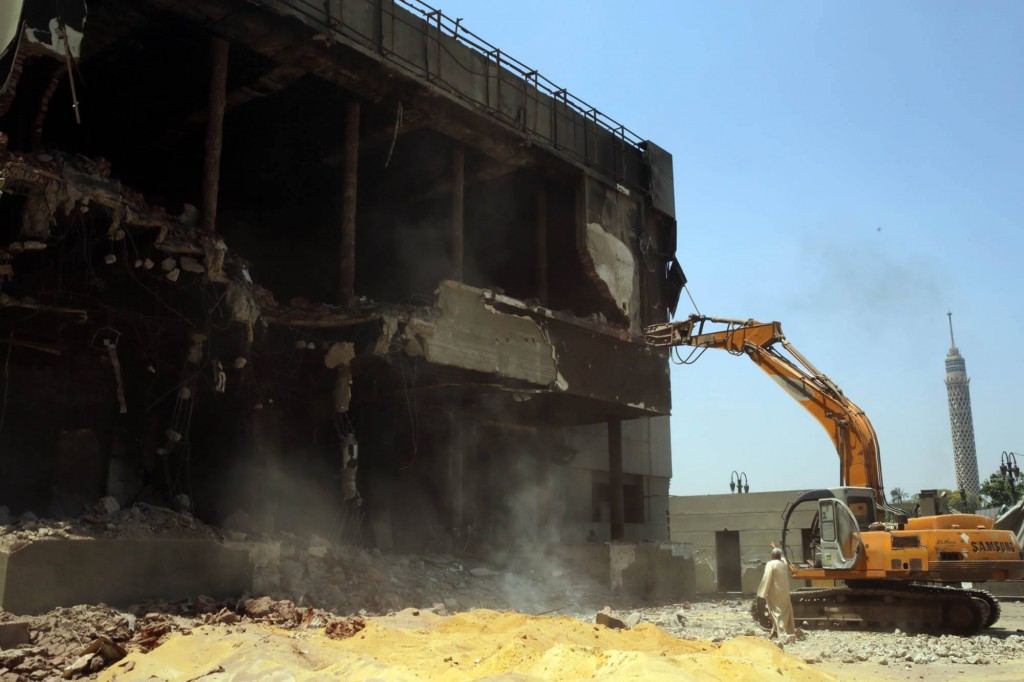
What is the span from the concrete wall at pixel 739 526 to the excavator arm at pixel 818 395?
27.1 ft

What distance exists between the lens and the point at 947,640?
1311 centimetres

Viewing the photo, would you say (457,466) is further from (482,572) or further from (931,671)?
(931,671)

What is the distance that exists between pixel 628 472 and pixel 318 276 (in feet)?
33.6

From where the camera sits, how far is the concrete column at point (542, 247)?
20.0m

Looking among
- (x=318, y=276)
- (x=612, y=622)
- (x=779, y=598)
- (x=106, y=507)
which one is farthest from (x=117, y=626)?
(x=318, y=276)

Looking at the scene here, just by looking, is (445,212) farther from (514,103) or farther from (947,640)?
(947,640)

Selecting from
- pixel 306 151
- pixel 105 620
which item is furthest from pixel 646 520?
pixel 105 620

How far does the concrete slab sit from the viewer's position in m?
9.51

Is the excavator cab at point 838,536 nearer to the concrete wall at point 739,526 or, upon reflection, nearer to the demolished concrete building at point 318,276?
the demolished concrete building at point 318,276

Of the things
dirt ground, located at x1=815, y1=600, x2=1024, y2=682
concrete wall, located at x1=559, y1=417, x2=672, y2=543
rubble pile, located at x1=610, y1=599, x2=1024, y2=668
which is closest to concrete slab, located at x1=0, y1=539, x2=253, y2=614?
rubble pile, located at x1=610, y1=599, x2=1024, y2=668

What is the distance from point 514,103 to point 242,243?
6.77 metres

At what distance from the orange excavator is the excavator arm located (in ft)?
0.07

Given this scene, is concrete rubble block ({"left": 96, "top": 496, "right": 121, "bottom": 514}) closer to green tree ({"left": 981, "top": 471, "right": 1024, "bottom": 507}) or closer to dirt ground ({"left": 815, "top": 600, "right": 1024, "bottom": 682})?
dirt ground ({"left": 815, "top": 600, "right": 1024, "bottom": 682})

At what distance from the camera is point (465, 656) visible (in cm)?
885
